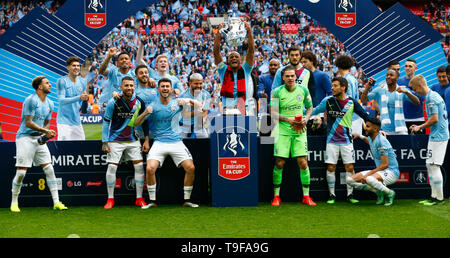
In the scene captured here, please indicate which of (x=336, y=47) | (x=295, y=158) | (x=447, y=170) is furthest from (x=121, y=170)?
(x=336, y=47)

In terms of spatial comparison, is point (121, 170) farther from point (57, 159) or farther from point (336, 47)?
point (336, 47)

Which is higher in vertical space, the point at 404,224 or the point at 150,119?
the point at 150,119

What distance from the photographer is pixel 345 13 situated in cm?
916

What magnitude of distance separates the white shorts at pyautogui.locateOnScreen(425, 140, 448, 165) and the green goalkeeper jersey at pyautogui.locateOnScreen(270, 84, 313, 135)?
1.91m

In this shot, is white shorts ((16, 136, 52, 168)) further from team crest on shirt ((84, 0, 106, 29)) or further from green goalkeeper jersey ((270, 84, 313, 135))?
green goalkeeper jersey ((270, 84, 313, 135))

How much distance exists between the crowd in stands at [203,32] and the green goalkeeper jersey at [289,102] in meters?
16.4

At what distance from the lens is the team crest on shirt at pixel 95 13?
29.1ft

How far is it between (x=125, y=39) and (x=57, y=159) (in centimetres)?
2203

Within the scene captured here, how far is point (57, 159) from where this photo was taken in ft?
24.4

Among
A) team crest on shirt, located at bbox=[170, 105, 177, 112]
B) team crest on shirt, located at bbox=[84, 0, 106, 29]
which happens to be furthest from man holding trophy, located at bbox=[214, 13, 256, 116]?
team crest on shirt, located at bbox=[84, 0, 106, 29]

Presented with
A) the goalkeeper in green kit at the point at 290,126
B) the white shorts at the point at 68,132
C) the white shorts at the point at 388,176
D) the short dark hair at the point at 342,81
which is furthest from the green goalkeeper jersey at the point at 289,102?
the white shorts at the point at 68,132

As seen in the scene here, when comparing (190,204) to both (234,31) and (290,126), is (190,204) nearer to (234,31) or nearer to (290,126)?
(290,126)

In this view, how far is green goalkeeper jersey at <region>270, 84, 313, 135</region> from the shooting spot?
7.38 metres

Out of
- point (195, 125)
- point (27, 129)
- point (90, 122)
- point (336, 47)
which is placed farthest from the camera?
point (336, 47)
